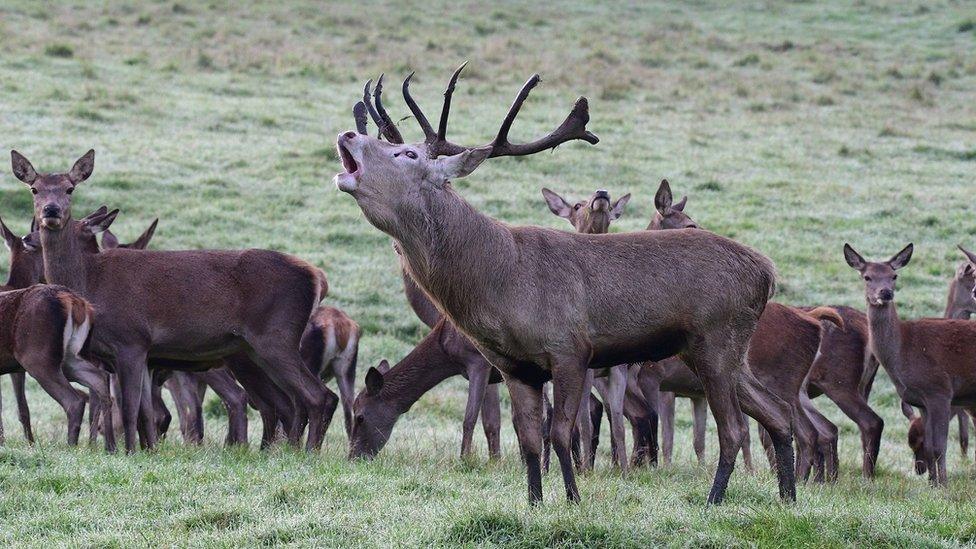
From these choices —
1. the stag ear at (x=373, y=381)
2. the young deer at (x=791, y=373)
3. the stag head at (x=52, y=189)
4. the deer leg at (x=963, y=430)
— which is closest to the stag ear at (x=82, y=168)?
the stag head at (x=52, y=189)

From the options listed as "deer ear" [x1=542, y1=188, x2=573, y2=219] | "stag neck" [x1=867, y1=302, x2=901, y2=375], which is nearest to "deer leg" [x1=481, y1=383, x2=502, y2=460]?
"deer ear" [x1=542, y1=188, x2=573, y2=219]

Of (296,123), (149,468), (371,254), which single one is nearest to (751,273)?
(149,468)

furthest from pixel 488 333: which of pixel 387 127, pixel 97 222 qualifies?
pixel 97 222

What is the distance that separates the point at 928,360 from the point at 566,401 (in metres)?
4.94

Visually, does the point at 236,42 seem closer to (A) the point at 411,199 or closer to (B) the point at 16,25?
(B) the point at 16,25

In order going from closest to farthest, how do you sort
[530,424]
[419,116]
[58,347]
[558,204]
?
[530,424] < [419,116] < [58,347] < [558,204]

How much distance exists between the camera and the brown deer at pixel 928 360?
33.9ft

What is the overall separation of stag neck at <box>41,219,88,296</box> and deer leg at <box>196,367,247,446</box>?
1.68 metres

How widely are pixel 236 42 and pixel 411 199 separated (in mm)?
21484

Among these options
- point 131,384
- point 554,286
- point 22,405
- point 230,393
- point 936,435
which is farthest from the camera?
point 230,393

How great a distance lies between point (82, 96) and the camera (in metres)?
21.8

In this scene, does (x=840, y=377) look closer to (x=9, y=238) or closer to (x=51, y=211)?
(x=51, y=211)

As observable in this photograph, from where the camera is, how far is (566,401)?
661cm

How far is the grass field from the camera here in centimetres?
638
